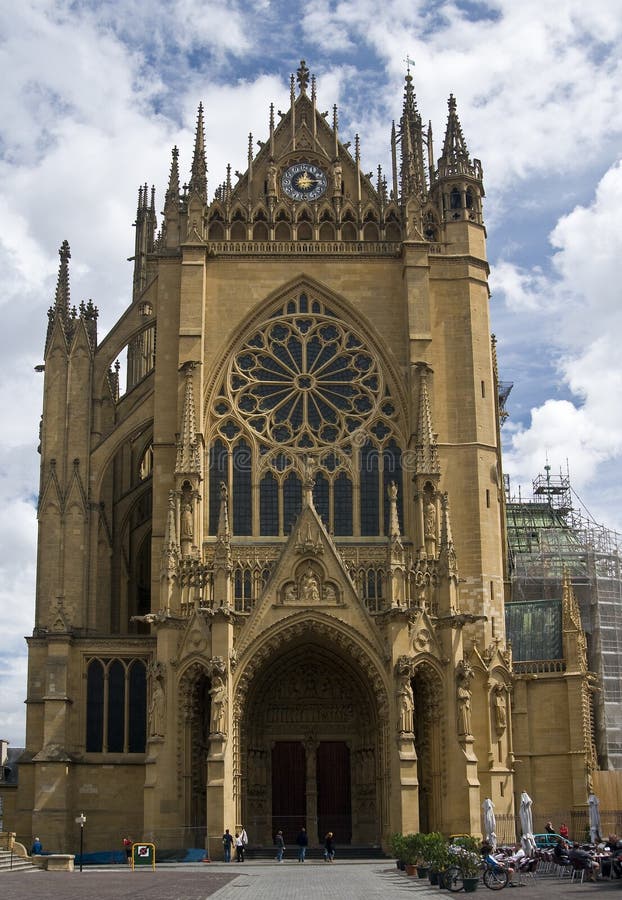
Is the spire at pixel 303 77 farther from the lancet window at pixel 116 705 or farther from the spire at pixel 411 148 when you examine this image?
the lancet window at pixel 116 705

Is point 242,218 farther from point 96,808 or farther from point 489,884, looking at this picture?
point 489,884

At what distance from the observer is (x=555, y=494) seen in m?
77.8

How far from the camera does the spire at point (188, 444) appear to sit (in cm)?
4400

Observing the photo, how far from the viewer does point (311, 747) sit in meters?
43.6

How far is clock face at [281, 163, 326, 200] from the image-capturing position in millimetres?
50438

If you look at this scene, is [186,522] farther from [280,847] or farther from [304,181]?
[304,181]

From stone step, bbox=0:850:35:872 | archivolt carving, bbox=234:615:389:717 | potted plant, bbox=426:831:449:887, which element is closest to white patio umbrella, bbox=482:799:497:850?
archivolt carving, bbox=234:615:389:717

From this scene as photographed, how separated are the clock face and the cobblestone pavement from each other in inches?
1005

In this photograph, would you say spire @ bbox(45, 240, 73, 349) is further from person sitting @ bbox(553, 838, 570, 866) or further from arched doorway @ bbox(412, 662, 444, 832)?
person sitting @ bbox(553, 838, 570, 866)

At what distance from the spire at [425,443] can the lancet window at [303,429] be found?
1797mm

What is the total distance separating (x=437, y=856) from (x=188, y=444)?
19.7m

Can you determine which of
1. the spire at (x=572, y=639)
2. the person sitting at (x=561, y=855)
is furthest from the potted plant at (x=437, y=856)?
the spire at (x=572, y=639)

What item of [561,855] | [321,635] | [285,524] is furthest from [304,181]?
[561,855]

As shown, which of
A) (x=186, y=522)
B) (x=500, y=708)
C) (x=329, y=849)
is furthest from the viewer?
(x=186, y=522)
